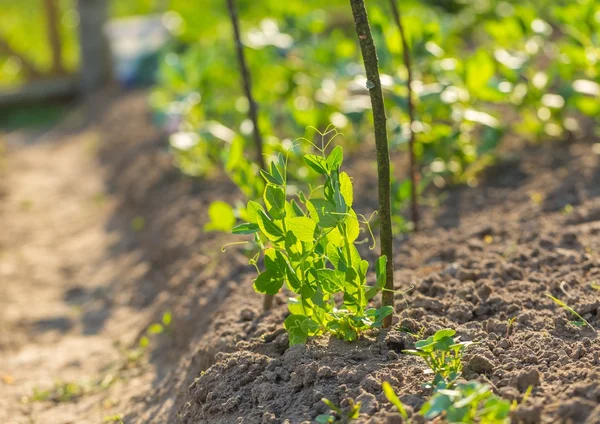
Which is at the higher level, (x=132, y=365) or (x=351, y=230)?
(x=351, y=230)

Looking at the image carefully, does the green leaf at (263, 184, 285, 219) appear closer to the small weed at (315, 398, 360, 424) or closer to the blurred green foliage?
the small weed at (315, 398, 360, 424)

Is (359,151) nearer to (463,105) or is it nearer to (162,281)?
(463,105)

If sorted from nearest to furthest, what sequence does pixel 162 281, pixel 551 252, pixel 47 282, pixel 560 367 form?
pixel 560 367, pixel 551 252, pixel 162 281, pixel 47 282

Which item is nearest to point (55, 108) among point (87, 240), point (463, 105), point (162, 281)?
point (87, 240)

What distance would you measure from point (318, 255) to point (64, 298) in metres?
2.48

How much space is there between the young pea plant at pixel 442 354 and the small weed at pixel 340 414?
0.66 ft

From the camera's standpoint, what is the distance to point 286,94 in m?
5.05

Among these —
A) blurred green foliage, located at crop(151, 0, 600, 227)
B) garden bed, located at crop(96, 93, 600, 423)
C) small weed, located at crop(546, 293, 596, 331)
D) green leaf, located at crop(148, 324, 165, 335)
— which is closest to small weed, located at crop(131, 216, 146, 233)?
blurred green foliage, located at crop(151, 0, 600, 227)

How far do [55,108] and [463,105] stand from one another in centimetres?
678

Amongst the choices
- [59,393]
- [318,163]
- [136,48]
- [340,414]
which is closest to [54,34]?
[136,48]

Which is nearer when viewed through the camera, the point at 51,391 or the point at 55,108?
the point at 51,391

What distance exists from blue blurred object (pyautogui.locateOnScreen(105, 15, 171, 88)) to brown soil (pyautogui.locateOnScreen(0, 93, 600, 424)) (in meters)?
3.11

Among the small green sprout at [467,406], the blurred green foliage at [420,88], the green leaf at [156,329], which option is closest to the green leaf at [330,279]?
the small green sprout at [467,406]

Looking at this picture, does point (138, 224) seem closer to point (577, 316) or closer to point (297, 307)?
point (297, 307)
